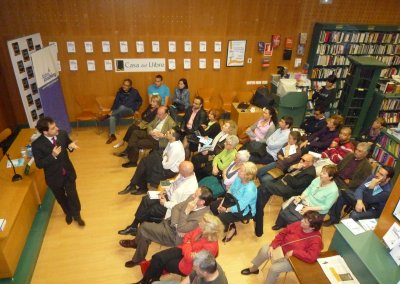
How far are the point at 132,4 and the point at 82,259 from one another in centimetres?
509

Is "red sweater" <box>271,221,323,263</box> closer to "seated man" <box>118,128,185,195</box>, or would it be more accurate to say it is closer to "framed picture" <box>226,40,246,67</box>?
"seated man" <box>118,128,185,195</box>

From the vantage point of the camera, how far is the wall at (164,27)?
20.5 ft

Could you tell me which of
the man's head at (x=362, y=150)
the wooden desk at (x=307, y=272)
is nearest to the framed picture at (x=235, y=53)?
the man's head at (x=362, y=150)

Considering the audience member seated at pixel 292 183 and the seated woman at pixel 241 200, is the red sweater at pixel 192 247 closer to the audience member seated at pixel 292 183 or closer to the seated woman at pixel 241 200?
the seated woman at pixel 241 200

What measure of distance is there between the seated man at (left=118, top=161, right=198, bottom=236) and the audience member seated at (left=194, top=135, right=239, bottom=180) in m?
0.91

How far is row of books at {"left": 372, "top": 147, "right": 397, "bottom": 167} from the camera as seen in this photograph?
5.78 metres

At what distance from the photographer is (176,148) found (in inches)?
186

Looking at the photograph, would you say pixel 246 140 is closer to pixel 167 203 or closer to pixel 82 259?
pixel 167 203

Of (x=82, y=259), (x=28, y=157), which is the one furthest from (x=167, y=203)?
(x=28, y=157)

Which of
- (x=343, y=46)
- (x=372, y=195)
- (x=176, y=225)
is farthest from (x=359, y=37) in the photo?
(x=176, y=225)

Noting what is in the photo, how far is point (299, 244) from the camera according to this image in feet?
11.0

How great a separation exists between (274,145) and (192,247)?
268 cm

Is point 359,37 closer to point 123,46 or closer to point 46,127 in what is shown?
point 123,46

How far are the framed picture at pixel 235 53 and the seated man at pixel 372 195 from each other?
434cm
